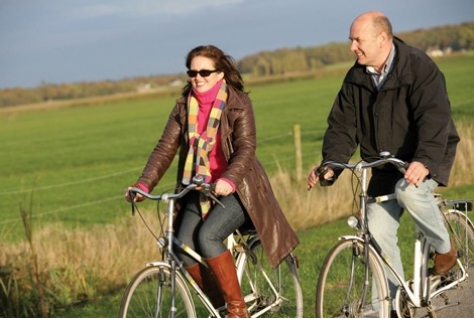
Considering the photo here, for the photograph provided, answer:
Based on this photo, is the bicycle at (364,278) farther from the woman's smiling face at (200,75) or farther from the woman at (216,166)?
the woman's smiling face at (200,75)

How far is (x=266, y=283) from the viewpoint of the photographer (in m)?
7.13

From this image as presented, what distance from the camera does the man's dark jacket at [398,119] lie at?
258 inches

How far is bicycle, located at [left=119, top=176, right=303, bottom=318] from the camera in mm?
6254

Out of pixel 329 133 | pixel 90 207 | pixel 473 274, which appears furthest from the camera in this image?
pixel 90 207

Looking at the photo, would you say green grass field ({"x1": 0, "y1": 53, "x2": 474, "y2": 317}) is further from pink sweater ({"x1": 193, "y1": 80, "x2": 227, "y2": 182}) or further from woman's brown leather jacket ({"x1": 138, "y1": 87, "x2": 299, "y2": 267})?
pink sweater ({"x1": 193, "y1": 80, "x2": 227, "y2": 182})

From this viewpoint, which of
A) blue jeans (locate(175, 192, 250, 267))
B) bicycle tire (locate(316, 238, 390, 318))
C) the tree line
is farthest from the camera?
the tree line

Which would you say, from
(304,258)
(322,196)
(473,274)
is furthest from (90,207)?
(473,274)

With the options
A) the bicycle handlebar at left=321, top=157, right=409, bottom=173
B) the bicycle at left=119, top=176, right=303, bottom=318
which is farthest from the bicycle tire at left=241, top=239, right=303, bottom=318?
the bicycle handlebar at left=321, top=157, right=409, bottom=173

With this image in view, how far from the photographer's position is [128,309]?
6.34 metres

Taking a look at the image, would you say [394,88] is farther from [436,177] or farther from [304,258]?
[304,258]

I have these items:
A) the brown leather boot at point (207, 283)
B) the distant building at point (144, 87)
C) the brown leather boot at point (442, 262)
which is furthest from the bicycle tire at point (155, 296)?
the distant building at point (144, 87)

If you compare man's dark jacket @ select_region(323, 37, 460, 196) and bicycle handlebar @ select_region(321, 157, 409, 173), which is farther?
man's dark jacket @ select_region(323, 37, 460, 196)

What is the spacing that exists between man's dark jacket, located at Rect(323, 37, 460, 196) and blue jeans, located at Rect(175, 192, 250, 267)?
27.1 inches

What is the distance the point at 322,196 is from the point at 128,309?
11.5 meters
